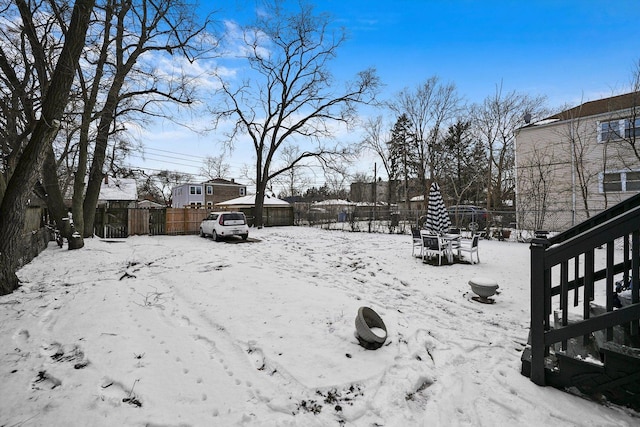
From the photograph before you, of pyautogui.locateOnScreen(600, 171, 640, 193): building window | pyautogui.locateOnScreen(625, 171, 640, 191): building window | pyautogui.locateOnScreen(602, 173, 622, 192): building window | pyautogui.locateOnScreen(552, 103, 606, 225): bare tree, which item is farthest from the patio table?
pyautogui.locateOnScreen(625, 171, 640, 191): building window

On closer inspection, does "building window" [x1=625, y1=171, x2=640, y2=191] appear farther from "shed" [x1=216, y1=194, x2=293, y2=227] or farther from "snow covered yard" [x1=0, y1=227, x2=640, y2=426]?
"shed" [x1=216, y1=194, x2=293, y2=227]

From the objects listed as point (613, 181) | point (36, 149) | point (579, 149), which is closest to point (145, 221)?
point (36, 149)

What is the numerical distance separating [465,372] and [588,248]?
1712 mm

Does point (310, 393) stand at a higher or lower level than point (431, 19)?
lower

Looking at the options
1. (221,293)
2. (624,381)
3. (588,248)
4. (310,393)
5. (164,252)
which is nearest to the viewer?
(624,381)

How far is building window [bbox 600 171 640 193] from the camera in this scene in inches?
568

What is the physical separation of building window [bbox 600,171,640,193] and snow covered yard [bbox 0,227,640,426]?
14.2 meters

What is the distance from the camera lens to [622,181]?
14641 millimetres

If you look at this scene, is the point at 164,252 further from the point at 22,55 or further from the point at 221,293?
the point at 22,55

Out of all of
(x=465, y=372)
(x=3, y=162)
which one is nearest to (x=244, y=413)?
(x=465, y=372)

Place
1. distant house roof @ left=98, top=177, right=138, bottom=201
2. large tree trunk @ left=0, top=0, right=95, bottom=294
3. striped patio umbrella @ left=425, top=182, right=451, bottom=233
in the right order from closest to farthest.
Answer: large tree trunk @ left=0, top=0, right=95, bottom=294, striped patio umbrella @ left=425, top=182, right=451, bottom=233, distant house roof @ left=98, top=177, right=138, bottom=201

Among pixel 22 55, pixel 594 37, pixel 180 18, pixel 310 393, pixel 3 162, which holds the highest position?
pixel 594 37

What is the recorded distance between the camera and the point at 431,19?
916cm

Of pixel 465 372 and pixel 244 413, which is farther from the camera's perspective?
pixel 465 372
